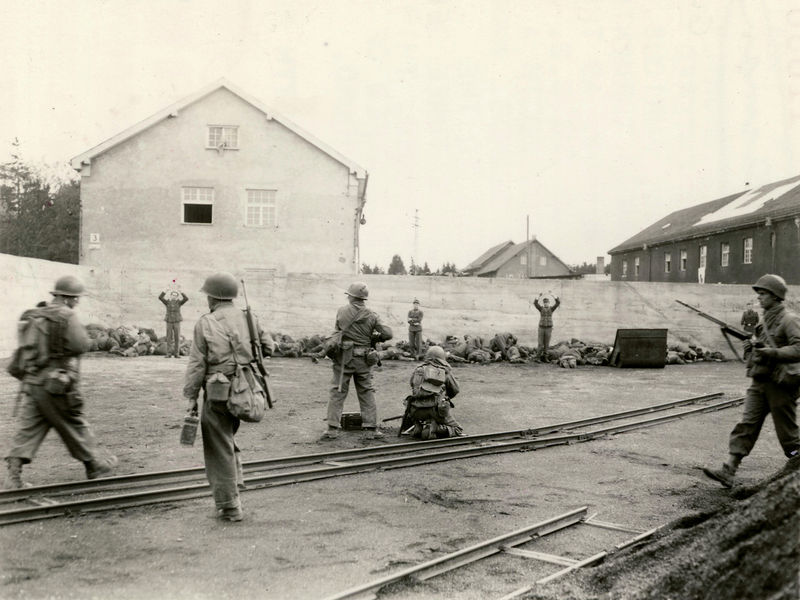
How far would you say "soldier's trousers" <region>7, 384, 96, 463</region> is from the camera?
6719mm

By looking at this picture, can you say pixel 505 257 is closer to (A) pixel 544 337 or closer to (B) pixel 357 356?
(A) pixel 544 337

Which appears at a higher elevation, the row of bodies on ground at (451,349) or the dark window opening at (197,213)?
the dark window opening at (197,213)

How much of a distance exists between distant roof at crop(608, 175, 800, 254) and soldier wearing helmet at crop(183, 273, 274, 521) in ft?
110

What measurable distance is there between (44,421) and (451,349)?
1676 cm

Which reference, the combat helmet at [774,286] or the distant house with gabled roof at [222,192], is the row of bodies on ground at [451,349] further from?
the combat helmet at [774,286]

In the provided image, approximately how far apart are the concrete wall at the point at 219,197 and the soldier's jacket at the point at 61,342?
73.9ft

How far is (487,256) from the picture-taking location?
81000 mm

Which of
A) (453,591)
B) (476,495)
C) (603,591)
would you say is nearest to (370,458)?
(476,495)

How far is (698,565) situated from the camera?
12.4ft

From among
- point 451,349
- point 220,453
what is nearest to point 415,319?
point 451,349

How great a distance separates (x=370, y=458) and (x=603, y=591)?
4.54 m

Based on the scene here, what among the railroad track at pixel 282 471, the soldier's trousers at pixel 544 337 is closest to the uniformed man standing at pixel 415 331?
the soldier's trousers at pixel 544 337

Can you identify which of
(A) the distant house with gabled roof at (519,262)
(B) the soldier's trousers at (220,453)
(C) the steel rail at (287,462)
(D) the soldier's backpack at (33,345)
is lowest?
(C) the steel rail at (287,462)

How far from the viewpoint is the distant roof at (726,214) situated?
3603 centimetres
